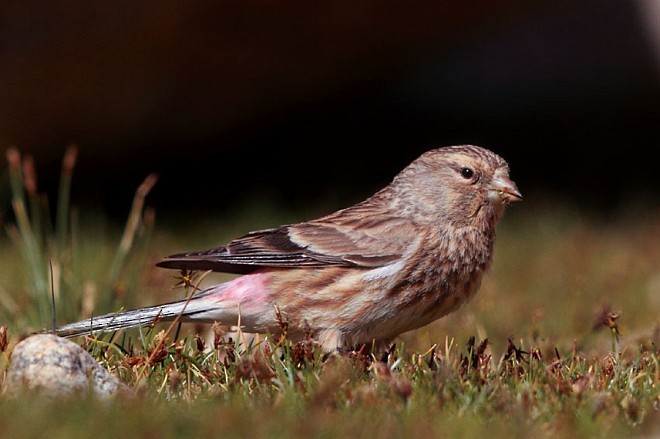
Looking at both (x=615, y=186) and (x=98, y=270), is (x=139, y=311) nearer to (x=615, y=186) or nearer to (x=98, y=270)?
(x=98, y=270)

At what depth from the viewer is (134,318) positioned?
4902 millimetres

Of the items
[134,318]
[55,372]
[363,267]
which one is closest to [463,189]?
[363,267]

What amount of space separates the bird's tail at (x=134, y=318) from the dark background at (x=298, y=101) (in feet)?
11.9

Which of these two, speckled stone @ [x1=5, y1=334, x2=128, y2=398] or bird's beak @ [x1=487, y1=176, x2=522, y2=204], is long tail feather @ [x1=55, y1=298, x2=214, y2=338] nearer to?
speckled stone @ [x1=5, y1=334, x2=128, y2=398]

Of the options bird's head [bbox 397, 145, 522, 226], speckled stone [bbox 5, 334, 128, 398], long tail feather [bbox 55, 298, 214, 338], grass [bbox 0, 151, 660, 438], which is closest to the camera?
grass [bbox 0, 151, 660, 438]

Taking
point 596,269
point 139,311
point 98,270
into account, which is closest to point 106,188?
point 98,270

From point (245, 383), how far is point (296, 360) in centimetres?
29

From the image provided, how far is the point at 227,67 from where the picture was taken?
29.5 feet

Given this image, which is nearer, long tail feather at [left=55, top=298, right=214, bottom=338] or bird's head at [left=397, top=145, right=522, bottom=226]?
long tail feather at [left=55, top=298, right=214, bottom=338]

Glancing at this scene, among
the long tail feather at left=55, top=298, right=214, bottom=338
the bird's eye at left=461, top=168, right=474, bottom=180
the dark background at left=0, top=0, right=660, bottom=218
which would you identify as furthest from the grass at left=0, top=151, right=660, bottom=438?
the dark background at left=0, top=0, right=660, bottom=218

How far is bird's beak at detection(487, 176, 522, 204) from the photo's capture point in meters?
5.23

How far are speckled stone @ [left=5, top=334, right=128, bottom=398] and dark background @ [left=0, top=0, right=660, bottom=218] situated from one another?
4.56 meters

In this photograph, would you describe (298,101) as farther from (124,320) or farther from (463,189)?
(124,320)

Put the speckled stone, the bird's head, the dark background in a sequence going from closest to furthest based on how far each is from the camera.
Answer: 1. the speckled stone
2. the bird's head
3. the dark background
